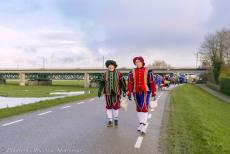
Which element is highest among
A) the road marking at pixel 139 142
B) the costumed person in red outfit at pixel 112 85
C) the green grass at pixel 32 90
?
the costumed person in red outfit at pixel 112 85

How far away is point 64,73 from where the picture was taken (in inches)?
4656

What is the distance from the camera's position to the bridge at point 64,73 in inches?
4043

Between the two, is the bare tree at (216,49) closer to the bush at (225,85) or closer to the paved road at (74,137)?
the bush at (225,85)

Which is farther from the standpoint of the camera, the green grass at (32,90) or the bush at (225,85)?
the green grass at (32,90)

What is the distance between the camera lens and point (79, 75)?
12244 cm

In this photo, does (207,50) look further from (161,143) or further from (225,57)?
(161,143)

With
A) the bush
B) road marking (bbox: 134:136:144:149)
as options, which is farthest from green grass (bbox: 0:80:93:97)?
road marking (bbox: 134:136:144:149)

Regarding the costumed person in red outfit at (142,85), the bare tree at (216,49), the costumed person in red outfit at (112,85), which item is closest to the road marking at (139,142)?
the costumed person in red outfit at (142,85)

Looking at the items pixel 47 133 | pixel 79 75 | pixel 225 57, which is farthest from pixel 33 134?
pixel 79 75

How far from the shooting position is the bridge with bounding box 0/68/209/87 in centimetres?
10269

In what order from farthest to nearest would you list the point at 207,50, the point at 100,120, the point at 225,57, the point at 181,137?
the point at 207,50
the point at 225,57
the point at 100,120
the point at 181,137

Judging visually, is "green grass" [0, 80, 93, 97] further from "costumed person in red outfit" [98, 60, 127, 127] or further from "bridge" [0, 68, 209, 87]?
"costumed person in red outfit" [98, 60, 127, 127]

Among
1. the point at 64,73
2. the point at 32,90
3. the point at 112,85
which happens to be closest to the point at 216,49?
the point at 32,90

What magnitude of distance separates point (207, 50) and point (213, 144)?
245ft
